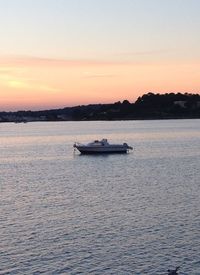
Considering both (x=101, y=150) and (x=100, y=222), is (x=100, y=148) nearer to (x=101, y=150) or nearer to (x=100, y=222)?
(x=101, y=150)

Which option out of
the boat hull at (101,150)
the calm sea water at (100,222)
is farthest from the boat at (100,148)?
the calm sea water at (100,222)

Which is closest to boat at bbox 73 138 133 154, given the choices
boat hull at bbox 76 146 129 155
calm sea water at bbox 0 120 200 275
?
boat hull at bbox 76 146 129 155

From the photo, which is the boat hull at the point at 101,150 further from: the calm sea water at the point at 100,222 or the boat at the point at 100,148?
the calm sea water at the point at 100,222

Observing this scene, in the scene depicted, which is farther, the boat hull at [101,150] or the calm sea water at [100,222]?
the boat hull at [101,150]

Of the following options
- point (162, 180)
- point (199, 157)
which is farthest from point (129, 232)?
point (199, 157)

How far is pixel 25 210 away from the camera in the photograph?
40.9m

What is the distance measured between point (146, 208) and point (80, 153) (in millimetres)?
66037

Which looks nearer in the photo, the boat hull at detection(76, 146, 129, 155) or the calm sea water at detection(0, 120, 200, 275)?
the calm sea water at detection(0, 120, 200, 275)

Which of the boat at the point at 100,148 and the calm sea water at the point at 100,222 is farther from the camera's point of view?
the boat at the point at 100,148

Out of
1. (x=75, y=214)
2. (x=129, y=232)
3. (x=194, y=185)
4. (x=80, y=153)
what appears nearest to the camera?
(x=129, y=232)

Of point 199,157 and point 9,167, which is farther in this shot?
point 199,157

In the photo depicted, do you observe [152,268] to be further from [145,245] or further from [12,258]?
[12,258]

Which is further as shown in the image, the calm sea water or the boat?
the boat

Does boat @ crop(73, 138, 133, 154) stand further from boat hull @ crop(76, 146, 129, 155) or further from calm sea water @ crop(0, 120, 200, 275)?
calm sea water @ crop(0, 120, 200, 275)
